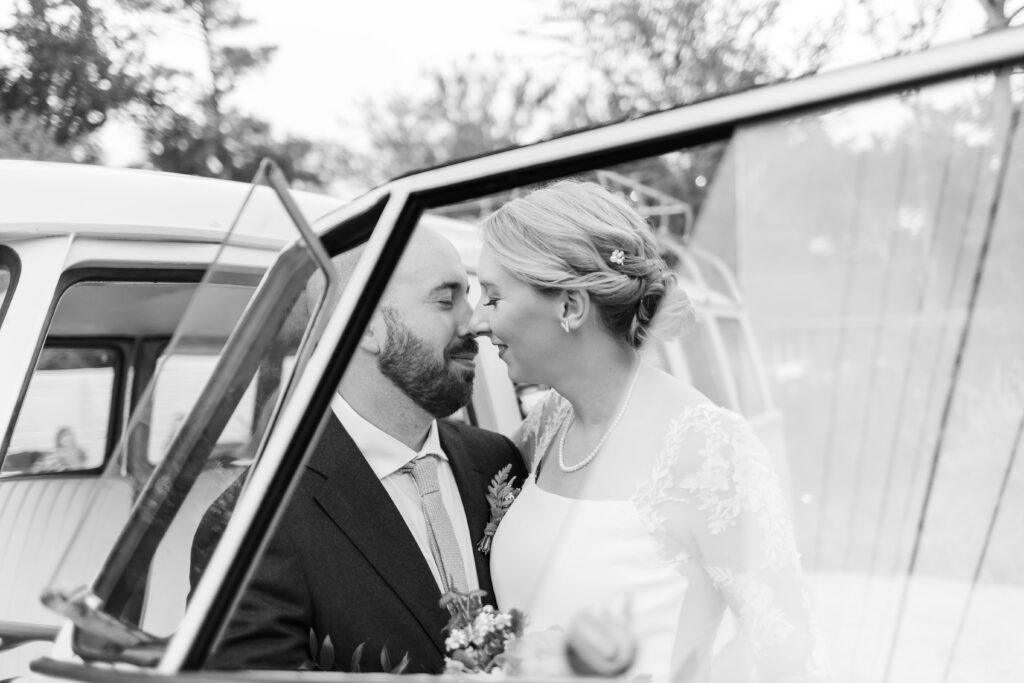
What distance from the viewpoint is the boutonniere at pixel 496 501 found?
2.20 m

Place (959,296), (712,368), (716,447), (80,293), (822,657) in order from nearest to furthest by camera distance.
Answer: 1. (959,296)
2. (822,657)
3. (716,447)
4. (80,293)
5. (712,368)

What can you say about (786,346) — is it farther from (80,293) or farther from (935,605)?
(80,293)

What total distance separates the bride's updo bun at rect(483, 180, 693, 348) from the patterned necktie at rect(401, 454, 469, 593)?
1.79 feet

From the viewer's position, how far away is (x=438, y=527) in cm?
215

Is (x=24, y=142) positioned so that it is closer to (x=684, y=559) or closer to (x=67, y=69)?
(x=67, y=69)

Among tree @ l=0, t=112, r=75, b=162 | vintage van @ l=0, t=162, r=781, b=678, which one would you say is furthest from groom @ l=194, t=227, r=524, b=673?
tree @ l=0, t=112, r=75, b=162

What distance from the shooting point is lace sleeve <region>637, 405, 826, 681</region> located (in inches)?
58.9

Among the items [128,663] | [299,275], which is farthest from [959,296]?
[128,663]

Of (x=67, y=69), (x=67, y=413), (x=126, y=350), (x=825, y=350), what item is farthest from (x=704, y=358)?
(x=67, y=69)

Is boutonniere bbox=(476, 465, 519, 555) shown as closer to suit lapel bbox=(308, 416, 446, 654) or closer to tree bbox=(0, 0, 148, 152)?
suit lapel bbox=(308, 416, 446, 654)

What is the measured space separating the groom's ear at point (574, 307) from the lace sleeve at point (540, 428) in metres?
0.40

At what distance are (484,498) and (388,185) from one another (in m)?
1.11

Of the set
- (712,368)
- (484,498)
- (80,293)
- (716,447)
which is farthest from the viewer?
(712,368)

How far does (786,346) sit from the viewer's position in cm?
124
